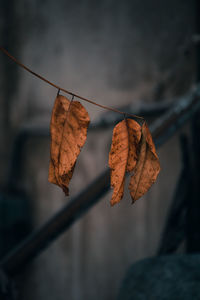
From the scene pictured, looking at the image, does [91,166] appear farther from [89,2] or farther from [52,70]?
[89,2]

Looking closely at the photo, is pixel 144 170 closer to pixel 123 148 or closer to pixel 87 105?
pixel 123 148

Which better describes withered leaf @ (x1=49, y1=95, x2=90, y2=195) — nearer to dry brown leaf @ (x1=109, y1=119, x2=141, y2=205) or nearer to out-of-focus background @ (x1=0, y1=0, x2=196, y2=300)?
dry brown leaf @ (x1=109, y1=119, x2=141, y2=205)

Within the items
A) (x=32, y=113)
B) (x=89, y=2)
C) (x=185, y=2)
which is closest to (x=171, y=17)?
(x=185, y=2)

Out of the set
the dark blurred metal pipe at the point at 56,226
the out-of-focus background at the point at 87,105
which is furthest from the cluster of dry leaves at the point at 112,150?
the out-of-focus background at the point at 87,105

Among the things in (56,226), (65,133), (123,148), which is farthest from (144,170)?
(56,226)

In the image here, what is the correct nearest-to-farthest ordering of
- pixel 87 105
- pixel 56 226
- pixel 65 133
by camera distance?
pixel 65 133 < pixel 56 226 < pixel 87 105

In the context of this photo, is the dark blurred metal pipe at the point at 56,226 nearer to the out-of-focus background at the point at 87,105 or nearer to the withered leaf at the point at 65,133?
the withered leaf at the point at 65,133

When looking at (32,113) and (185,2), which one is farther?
(32,113)
